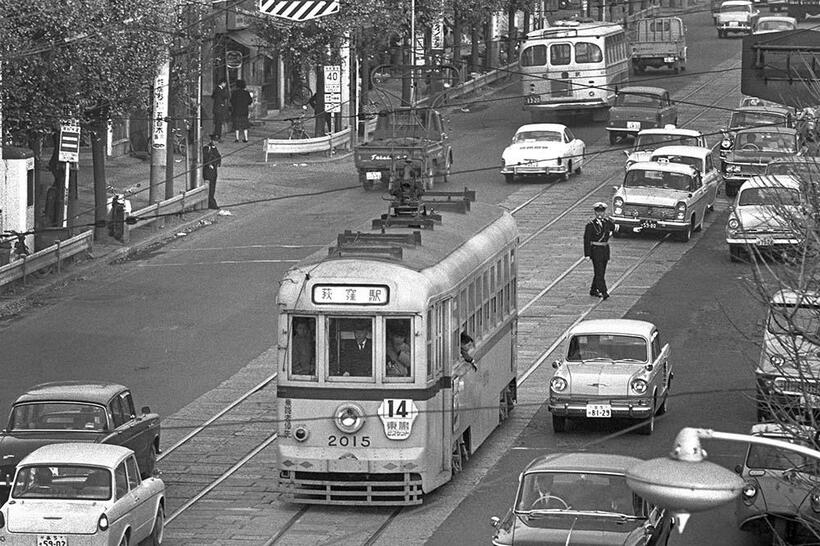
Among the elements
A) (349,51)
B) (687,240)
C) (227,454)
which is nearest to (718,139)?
(349,51)

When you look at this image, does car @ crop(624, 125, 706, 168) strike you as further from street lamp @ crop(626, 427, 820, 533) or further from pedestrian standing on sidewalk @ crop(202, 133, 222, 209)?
street lamp @ crop(626, 427, 820, 533)

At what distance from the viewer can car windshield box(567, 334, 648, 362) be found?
2408 centimetres

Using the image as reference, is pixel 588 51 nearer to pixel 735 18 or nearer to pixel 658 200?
pixel 658 200

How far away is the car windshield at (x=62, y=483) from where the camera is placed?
1767cm

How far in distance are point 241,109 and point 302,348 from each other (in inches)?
1342

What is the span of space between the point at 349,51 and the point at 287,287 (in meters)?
33.4

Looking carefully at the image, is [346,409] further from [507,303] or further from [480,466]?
[507,303]

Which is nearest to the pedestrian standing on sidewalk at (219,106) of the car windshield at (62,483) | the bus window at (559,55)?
the bus window at (559,55)

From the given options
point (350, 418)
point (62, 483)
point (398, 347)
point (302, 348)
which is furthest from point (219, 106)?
point (62, 483)

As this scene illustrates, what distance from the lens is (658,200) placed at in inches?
1478

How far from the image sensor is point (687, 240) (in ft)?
125

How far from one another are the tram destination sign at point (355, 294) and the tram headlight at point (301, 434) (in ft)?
4.74

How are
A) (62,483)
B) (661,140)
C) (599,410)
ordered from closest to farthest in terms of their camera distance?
(62,483) → (599,410) → (661,140)

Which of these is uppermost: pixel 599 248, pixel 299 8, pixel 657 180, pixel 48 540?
pixel 299 8
